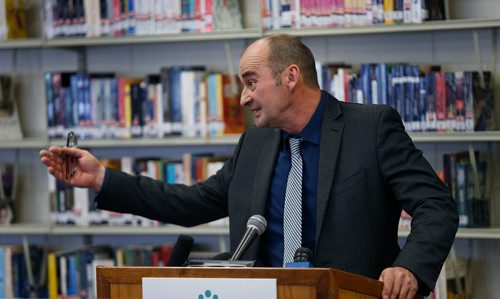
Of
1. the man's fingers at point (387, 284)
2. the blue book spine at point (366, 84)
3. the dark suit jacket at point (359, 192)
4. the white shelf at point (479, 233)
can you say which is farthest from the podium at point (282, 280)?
the blue book spine at point (366, 84)

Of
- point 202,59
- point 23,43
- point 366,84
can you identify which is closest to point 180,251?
point 366,84

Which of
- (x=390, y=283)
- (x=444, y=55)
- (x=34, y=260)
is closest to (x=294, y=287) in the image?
(x=390, y=283)

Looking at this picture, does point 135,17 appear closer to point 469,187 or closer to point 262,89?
point 469,187

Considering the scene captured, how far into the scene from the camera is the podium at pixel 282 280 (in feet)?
7.29

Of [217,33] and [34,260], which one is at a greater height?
[217,33]

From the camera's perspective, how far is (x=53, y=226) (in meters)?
5.18

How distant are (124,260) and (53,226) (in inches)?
17.1

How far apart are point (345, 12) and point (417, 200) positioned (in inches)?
81.9

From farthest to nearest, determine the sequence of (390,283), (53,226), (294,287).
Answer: (53,226) → (390,283) → (294,287)

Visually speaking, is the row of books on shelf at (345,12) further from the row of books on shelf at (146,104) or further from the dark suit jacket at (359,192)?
the dark suit jacket at (359,192)

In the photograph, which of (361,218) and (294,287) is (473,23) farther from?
(294,287)

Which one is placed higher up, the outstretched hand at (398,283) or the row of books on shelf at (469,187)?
the outstretched hand at (398,283)

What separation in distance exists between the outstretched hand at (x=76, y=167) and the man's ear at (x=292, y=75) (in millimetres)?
657

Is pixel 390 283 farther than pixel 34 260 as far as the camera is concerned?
No
